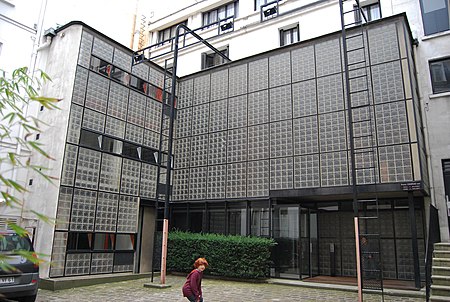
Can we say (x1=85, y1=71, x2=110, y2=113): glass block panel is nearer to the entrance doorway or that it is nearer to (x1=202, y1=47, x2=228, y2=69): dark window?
(x1=202, y1=47, x2=228, y2=69): dark window

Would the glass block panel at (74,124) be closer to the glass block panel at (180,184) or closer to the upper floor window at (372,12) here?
the glass block panel at (180,184)

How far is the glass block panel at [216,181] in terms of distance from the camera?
1600 cm


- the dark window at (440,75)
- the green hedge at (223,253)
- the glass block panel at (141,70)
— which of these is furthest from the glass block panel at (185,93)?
the dark window at (440,75)

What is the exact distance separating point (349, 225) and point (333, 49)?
24.0ft

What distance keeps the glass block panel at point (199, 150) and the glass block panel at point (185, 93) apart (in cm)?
203

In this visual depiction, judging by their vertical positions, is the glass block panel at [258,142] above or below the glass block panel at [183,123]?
below

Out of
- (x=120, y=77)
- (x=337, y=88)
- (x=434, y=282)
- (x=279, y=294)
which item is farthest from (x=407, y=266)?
(x=120, y=77)

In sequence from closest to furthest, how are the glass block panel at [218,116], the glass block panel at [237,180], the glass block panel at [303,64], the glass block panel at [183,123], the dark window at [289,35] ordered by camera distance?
the glass block panel at [303,64] < the glass block panel at [237,180] < the glass block panel at [218,116] < the glass block panel at [183,123] < the dark window at [289,35]

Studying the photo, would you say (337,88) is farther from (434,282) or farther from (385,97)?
(434,282)

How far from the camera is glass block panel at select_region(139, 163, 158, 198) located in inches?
631

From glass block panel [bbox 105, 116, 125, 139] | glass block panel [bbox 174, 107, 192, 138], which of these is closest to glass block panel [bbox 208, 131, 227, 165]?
glass block panel [bbox 174, 107, 192, 138]

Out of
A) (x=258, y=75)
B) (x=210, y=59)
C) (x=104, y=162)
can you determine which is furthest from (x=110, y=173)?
(x=210, y=59)

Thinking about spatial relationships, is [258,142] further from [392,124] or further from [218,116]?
[392,124]

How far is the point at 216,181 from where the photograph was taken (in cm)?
1622
